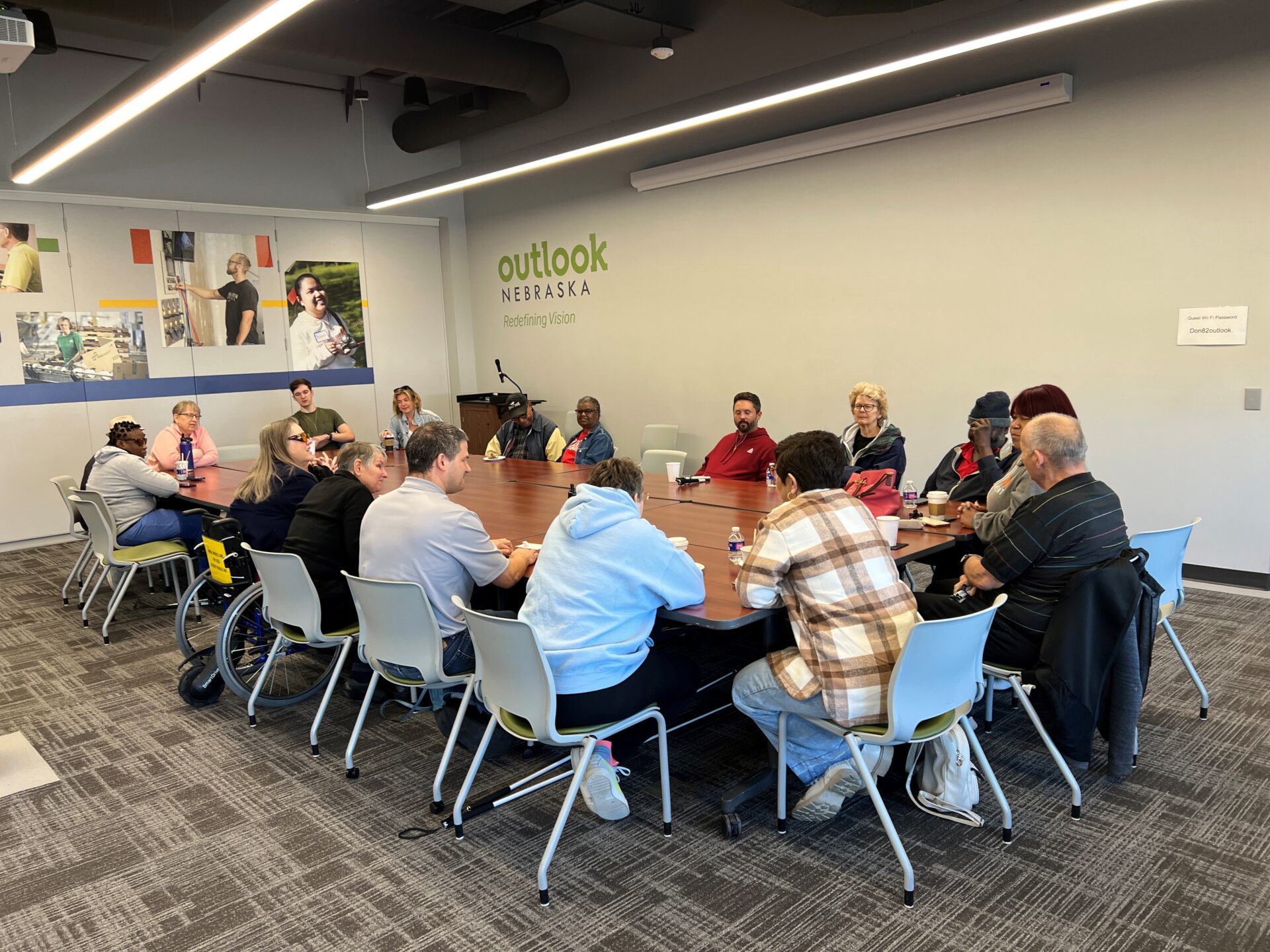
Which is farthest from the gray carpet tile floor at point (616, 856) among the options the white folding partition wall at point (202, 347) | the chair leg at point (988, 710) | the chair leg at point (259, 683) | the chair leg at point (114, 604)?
the white folding partition wall at point (202, 347)

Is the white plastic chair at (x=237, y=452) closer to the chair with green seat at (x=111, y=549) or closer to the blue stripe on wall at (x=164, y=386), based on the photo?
the blue stripe on wall at (x=164, y=386)

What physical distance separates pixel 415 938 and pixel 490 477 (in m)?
3.61

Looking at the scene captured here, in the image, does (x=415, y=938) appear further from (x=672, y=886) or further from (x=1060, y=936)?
(x=1060, y=936)

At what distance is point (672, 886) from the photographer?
2643 millimetres

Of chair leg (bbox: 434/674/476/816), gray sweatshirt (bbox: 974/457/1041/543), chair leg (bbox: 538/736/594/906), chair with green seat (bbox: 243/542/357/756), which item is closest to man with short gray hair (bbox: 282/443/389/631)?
chair with green seat (bbox: 243/542/357/756)

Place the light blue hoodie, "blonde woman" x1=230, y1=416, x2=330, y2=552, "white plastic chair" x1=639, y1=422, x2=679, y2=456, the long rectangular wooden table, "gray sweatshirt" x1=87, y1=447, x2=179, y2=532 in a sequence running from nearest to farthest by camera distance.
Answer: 1. the light blue hoodie
2. the long rectangular wooden table
3. "blonde woman" x1=230, y1=416, x2=330, y2=552
4. "gray sweatshirt" x1=87, y1=447, x2=179, y2=532
5. "white plastic chair" x1=639, y1=422, x2=679, y2=456

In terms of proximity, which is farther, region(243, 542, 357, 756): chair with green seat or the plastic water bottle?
the plastic water bottle

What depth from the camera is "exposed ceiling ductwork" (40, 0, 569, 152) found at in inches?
229

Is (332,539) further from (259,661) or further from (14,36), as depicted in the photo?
(14,36)

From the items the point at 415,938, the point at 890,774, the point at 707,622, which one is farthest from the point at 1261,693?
the point at 415,938

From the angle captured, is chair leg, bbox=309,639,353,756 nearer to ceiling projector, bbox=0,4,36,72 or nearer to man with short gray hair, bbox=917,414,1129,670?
man with short gray hair, bbox=917,414,1129,670

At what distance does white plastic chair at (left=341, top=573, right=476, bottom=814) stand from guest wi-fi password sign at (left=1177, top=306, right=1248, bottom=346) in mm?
4483

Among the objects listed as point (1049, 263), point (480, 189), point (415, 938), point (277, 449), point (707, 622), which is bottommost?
point (415, 938)

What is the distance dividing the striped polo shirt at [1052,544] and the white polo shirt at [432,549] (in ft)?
5.75
